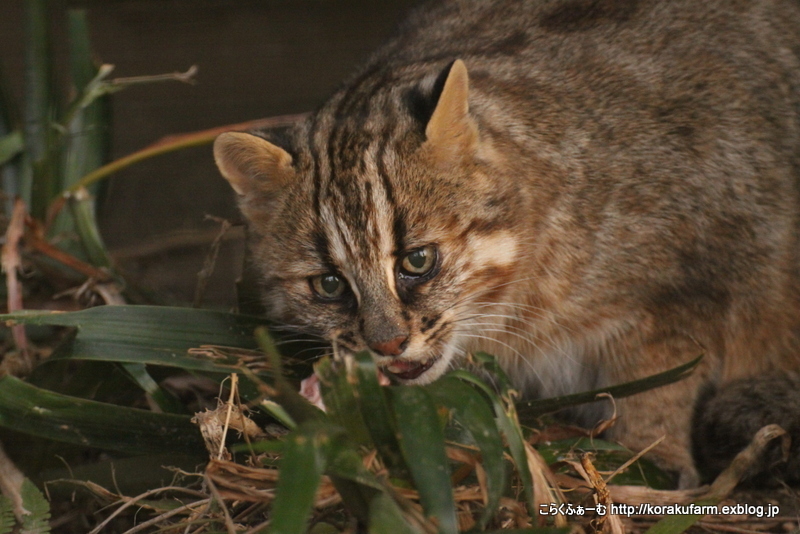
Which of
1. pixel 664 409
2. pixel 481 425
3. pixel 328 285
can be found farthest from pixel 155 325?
pixel 664 409

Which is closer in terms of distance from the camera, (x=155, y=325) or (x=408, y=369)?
(x=408, y=369)

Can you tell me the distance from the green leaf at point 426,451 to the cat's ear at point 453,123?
1021 mm

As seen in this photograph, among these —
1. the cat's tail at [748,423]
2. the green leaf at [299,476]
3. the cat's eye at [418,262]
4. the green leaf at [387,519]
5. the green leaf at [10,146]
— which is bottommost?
the cat's tail at [748,423]

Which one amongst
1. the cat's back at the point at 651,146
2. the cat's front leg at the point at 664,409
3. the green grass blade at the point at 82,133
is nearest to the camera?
the cat's back at the point at 651,146

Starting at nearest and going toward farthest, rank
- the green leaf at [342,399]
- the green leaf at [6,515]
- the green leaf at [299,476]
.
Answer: the green leaf at [299,476], the green leaf at [342,399], the green leaf at [6,515]

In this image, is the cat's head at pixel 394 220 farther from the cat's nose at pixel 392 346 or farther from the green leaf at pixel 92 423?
the green leaf at pixel 92 423

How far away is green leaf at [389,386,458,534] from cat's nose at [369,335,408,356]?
1.74ft

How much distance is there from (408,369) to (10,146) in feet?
7.94

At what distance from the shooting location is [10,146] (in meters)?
4.11

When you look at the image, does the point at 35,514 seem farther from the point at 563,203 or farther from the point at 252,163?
the point at 563,203

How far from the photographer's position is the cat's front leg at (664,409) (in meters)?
3.29

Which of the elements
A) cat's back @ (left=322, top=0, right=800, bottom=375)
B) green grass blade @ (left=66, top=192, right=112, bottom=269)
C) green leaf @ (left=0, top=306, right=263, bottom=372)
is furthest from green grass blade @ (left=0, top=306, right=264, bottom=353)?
cat's back @ (left=322, top=0, right=800, bottom=375)

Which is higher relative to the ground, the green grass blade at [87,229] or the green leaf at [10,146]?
the green leaf at [10,146]

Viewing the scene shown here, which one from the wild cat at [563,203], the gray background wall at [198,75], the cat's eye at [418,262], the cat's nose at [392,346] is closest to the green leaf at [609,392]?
the wild cat at [563,203]
